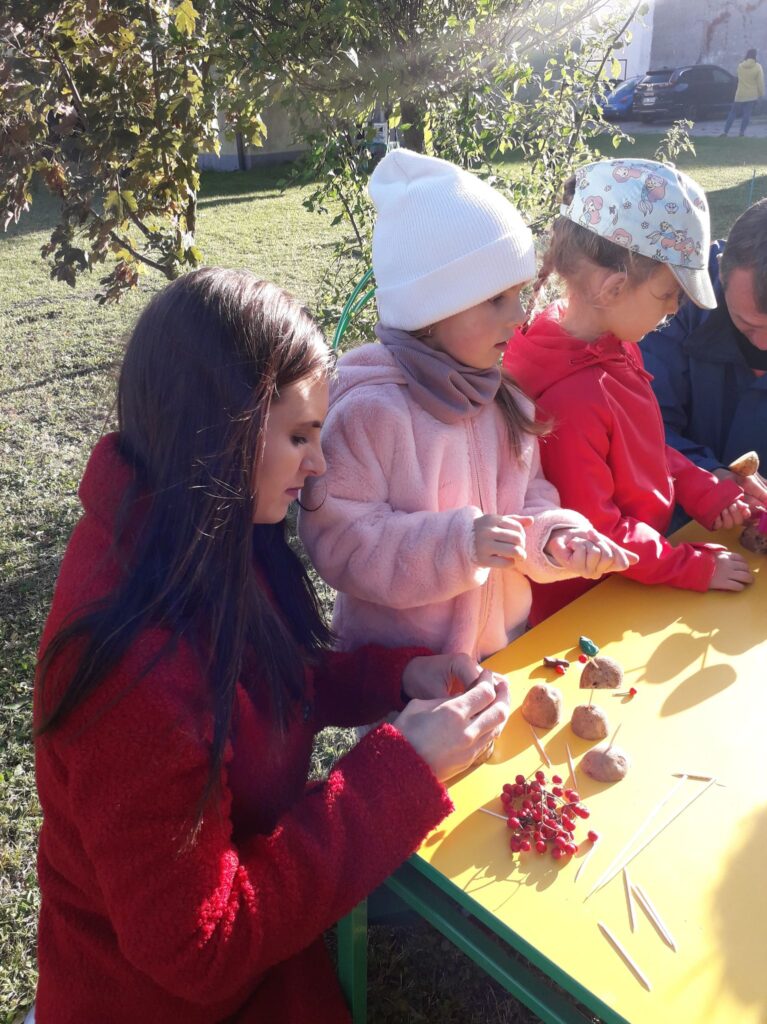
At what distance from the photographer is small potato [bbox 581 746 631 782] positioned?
1.33 meters

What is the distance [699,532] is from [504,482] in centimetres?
62

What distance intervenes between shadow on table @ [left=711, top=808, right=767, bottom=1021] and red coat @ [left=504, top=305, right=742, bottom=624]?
734mm

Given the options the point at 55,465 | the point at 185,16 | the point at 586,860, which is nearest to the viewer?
the point at 586,860

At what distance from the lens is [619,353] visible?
2.04m

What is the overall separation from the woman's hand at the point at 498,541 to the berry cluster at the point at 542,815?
393 mm

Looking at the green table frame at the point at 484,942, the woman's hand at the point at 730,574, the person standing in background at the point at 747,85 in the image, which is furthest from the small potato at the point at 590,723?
the person standing in background at the point at 747,85

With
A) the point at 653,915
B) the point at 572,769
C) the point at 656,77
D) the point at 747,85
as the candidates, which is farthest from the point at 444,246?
the point at 656,77

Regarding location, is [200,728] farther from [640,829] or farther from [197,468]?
[640,829]

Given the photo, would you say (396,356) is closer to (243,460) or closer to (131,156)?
(243,460)

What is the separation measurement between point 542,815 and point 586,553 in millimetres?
585

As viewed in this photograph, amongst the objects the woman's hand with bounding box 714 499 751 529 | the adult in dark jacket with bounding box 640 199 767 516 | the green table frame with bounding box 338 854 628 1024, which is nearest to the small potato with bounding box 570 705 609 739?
the green table frame with bounding box 338 854 628 1024

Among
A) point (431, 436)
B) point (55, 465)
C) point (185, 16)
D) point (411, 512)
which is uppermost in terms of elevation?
point (185, 16)

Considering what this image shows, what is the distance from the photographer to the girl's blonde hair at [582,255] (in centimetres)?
195

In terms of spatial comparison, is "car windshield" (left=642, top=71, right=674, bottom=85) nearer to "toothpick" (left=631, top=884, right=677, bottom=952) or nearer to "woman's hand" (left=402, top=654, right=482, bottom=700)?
"woman's hand" (left=402, top=654, right=482, bottom=700)
